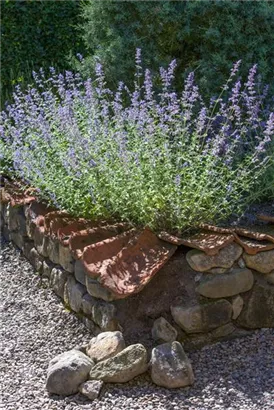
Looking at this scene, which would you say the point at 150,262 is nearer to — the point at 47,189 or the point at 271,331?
the point at 271,331

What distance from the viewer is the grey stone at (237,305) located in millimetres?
3857

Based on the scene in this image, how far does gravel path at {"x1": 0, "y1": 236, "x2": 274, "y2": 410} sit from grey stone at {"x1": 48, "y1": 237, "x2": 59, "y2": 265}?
226mm

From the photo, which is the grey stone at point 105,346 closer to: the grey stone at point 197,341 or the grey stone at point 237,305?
the grey stone at point 197,341

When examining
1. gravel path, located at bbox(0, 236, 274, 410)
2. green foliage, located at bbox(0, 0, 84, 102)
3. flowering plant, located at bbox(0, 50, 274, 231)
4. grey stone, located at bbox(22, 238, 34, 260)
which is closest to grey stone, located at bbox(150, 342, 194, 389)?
gravel path, located at bbox(0, 236, 274, 410)

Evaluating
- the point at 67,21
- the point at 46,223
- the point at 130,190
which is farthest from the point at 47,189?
the point at 67,21

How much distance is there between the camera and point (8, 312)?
14.7ft

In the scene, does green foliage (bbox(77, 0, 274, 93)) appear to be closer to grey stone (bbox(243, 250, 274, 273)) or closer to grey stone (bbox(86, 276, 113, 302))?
grey stone (bbox(243, 250, 274, 273))

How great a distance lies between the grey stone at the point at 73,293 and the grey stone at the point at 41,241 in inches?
17.2

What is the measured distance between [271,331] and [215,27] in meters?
2.30

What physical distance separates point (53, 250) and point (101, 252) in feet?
2.33

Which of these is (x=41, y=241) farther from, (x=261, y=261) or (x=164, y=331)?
(x=261, y=261)

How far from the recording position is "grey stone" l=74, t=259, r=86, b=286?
411cm

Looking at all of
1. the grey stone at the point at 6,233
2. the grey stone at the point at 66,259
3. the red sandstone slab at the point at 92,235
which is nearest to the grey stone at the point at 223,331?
the red sandstone slab at the point at 92,235

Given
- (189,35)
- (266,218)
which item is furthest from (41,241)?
(189,35)
